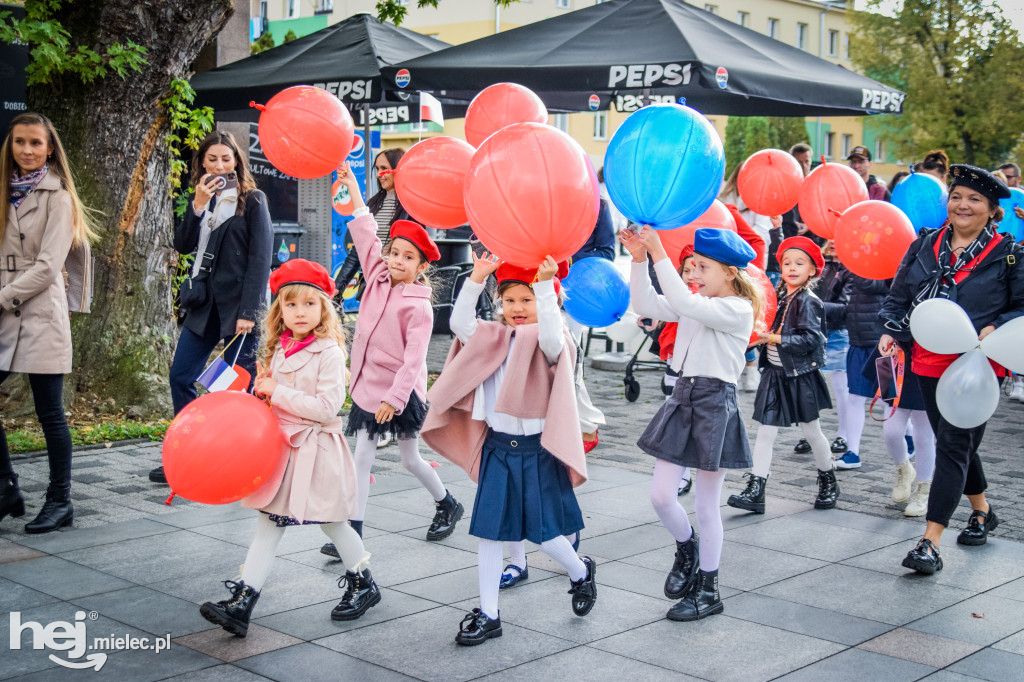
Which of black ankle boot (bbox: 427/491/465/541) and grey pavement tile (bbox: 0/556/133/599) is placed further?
black ankle boot (bbox: 427/491/465/541)

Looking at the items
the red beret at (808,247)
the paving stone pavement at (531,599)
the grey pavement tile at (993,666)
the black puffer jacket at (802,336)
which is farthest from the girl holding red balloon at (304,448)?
the red beret at (808,247)

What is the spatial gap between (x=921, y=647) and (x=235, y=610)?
2.75m

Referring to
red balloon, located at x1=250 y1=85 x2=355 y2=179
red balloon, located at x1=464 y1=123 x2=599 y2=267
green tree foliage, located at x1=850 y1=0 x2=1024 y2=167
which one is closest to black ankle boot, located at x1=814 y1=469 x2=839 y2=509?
red balloon, located at x1=464 y1=123 x2=599 y2=267

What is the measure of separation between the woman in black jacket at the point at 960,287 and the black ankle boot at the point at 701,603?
1214 millimetres

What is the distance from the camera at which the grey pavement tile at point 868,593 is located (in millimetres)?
4750

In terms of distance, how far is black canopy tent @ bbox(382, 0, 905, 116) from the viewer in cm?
823

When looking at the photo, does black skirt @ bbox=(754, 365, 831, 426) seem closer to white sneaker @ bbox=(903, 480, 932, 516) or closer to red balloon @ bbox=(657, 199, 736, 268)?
white sneaker @ bbox=(903, 480, 932, 516)

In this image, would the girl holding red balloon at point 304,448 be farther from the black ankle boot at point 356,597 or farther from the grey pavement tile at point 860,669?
the grey pavement tile at point 860,669

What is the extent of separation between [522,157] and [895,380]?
398cm

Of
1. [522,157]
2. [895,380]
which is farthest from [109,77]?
[895,380]

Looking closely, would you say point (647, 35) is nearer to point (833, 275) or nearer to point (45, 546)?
point (833, 275)

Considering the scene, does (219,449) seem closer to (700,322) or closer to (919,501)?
(700,322)

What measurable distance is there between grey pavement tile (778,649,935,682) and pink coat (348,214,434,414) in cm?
225

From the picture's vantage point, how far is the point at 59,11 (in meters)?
8.34
